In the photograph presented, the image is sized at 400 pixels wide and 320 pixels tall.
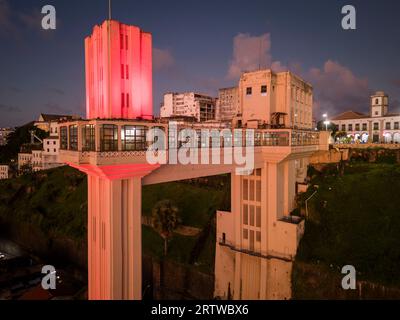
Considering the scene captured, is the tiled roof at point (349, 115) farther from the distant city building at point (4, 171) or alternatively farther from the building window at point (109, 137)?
the distant city building at point (4, 171)

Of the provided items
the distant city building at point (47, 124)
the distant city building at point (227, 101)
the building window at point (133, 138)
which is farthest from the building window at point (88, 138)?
the distant city building at point (227, 101)

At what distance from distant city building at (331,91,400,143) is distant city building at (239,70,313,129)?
38558mm

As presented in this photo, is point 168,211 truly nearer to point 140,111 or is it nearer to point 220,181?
point 220,181

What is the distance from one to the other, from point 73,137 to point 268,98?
1980 centimetres

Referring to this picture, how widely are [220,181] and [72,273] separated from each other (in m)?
26.8

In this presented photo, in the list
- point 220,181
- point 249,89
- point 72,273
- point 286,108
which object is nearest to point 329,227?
A: point 286,108

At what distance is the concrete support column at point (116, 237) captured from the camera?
47.4 ft

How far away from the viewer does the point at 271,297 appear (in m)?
25.3

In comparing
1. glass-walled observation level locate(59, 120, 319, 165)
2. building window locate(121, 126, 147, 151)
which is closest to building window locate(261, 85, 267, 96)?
glass-walled observation level locate(59, 120, 319, 165)

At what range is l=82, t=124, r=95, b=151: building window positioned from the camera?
13.5 m

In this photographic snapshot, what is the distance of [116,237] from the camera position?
14.6 metres

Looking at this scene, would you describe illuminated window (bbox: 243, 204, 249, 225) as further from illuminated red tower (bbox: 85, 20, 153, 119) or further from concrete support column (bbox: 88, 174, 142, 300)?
illuminated red tower (bbox: 85, 20, 153, 119)

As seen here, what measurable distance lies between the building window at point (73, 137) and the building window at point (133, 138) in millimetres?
2856

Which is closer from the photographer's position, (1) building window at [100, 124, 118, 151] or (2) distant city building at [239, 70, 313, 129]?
(1) building window at [100, 124, 118, 151]
